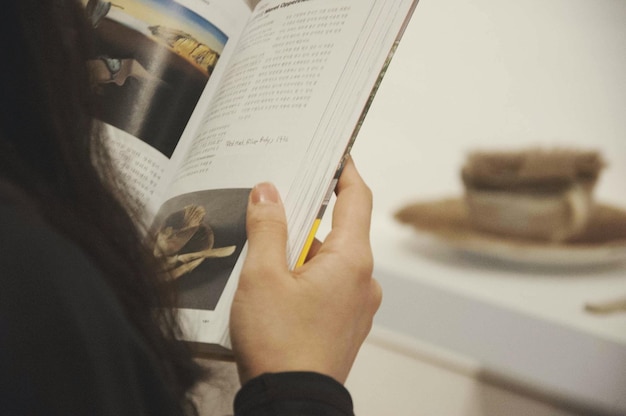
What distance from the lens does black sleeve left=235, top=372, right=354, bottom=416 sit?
275mm

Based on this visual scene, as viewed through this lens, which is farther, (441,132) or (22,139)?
(441,132)

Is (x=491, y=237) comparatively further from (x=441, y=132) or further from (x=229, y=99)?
(x=229, y=99)

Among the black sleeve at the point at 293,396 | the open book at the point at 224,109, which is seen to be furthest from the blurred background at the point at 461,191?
the black sleeve at the point at 293,396

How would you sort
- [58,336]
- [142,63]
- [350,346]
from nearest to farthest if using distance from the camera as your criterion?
1. [58,336]
2. [350,346]
3. [142,63]

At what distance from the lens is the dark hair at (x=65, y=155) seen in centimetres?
27

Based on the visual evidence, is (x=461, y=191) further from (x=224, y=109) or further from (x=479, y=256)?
(x=224, y=109)

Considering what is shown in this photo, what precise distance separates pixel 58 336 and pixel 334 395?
0.13 metres

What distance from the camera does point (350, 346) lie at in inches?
13.4

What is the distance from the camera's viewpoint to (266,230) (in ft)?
1.13

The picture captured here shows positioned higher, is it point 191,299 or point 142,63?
point 142,63

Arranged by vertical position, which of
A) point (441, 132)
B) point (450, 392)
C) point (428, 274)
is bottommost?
point (450, 392)

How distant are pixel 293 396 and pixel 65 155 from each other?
0.15 meters

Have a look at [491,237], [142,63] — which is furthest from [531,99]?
[142,63]

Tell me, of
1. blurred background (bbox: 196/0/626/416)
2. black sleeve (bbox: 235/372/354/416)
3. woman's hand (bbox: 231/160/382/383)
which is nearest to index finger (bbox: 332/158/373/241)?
woman's hand (bbox: 231/160/382/383)
